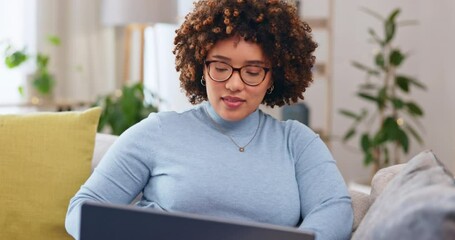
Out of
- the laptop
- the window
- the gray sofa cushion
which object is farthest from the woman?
the window

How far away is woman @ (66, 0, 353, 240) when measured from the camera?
167cm

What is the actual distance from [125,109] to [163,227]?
2845mm

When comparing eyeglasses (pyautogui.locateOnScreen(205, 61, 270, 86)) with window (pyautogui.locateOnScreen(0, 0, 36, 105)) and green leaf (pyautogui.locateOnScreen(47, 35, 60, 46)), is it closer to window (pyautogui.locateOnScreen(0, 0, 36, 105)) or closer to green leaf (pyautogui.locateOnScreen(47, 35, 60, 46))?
green leaf (pyautogui.locateOnScreen(47, 35, 60, 46))

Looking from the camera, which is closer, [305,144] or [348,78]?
[305,144]

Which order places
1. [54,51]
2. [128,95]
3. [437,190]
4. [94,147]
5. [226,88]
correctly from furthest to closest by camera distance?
[54,51] → [128,95] → [94,147] → [226,88] → [437,190]

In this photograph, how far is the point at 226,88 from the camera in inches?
65.4

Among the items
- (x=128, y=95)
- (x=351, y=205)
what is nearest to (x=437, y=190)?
(x=351, y=205)

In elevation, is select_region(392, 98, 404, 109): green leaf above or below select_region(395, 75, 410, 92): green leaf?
below

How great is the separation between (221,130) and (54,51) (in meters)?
2.79

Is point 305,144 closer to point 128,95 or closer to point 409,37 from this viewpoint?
point 128,95

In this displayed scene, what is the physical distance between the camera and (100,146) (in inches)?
90.6

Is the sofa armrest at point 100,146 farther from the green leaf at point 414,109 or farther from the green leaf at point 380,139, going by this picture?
the green leaf at point 414,109

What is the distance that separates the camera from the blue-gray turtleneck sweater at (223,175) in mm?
1663

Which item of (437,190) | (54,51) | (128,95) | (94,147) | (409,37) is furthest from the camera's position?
(409,37)
